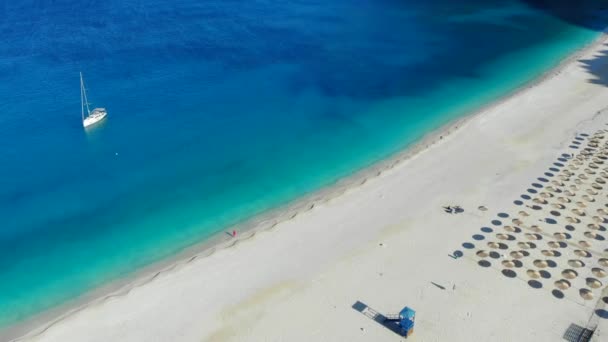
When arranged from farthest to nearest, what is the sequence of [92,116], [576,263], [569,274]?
[92,116] → [576,263] → [569,274]

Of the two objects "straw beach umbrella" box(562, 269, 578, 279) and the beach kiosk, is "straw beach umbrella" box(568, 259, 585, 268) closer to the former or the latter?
"straw beach umbrella" box(562, 269, 578, 279)

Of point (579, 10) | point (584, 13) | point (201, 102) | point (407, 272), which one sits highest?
point (579, 10)

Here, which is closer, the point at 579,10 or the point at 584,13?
the point at 584,13

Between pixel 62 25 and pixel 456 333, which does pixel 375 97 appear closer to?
pixel 456 333

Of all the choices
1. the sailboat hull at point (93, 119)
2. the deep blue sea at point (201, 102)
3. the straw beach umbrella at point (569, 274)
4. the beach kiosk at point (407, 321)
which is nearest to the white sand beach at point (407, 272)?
Result: the straw beach umbrella at point (569, 274)

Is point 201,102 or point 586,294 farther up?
point 201,102

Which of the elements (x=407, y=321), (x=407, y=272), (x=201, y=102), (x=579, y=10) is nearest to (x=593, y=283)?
(x=407, y=272)

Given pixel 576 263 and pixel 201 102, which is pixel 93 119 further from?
pixel 576 263

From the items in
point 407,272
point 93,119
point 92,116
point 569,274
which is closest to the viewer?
point 569,274
